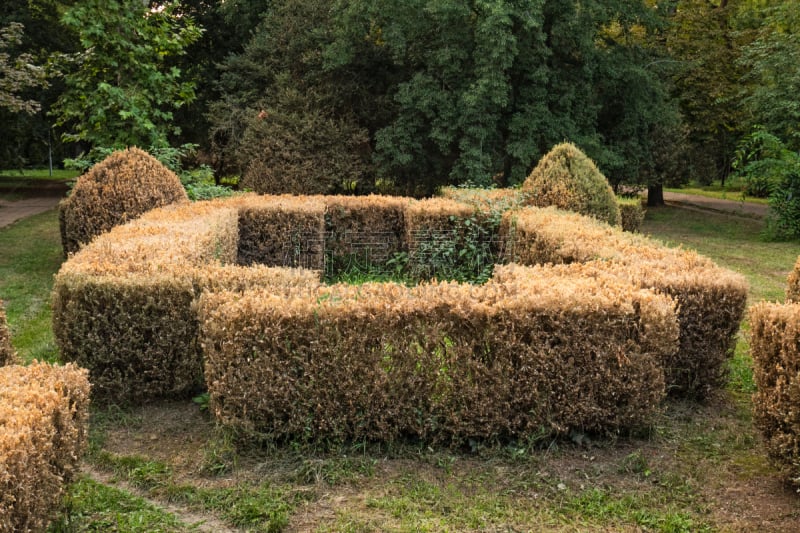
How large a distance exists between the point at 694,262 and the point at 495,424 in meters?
2.41

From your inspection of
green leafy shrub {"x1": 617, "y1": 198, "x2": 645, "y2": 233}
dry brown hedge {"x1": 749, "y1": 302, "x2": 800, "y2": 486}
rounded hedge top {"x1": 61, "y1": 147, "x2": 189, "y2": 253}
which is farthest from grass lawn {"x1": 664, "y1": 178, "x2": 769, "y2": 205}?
dry brown hedge {"x1": 749, "y1": 302, "x2": 800, "y2": 486}

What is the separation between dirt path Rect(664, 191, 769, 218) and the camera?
20.9m

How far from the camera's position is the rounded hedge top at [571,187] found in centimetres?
916

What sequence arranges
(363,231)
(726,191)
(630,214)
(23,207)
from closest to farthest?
1. (363,231)
2. (630,214)
3. (23,207)
4. (726,191)

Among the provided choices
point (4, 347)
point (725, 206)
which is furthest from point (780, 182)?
point (4, 347)

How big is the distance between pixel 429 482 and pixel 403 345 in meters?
0.80

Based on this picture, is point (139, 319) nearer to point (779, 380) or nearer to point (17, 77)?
point (779, 380)

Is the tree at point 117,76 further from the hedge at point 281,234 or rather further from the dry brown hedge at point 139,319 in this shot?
the dry brown hedge at point 139,319

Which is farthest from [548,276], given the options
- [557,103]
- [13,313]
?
[557,103]

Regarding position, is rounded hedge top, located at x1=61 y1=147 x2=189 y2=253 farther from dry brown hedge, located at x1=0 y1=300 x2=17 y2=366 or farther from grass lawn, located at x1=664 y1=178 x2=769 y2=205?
grass lawn, located at x1=664 y1=178 x2=769 y2=205

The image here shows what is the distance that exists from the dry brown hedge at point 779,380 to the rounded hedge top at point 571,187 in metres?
5.27

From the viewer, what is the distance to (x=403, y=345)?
4.13m

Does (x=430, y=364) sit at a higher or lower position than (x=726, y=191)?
lower

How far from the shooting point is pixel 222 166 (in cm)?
2072
